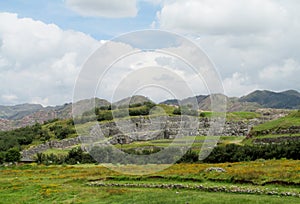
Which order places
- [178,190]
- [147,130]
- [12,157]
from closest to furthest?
[178,190]
[12,157]
[147,130]

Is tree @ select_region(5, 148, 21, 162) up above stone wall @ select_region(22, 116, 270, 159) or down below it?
below

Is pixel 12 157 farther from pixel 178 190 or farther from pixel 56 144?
pixel 178 190

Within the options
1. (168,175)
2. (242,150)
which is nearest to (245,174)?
(168,175)

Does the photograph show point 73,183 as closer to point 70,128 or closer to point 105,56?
point 105,56

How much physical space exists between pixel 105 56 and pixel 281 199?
23887mm

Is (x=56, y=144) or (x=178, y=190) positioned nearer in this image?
(x=178, y=190)

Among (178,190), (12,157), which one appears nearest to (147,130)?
(12,157)

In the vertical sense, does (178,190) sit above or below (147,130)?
below

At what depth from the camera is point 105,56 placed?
43000 mm

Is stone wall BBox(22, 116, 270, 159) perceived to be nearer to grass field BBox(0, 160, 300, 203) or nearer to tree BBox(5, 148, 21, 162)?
tree BBox(5, 148, 21, 162)

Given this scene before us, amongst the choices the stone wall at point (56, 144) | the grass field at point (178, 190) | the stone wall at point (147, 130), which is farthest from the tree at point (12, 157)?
the grass field at point (178, 190)

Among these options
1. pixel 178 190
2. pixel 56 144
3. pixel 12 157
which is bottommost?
pixel 12 157

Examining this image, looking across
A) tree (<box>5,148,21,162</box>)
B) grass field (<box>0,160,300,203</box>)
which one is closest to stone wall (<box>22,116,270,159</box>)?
tree (<box>5,148,21,162</box>)

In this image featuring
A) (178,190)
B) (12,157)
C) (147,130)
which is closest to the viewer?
(178,190)
